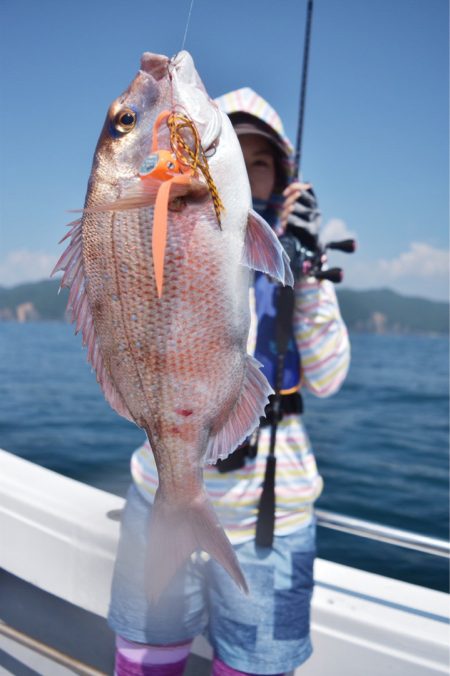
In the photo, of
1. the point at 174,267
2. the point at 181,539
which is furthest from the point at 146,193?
the point at 181,539

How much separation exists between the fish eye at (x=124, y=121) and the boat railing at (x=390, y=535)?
2101mm

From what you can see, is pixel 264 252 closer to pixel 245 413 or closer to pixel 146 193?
pixel 146 193

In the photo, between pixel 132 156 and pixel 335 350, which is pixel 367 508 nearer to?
pixel 335 350

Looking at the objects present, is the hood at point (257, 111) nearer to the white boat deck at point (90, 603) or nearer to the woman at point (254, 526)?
the woman at point (254, 526)

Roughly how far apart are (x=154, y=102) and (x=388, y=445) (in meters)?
10.5

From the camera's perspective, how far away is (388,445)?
10695mm

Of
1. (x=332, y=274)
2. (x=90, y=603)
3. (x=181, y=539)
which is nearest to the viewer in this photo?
(x=181, y=539)

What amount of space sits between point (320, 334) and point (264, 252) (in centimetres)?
99

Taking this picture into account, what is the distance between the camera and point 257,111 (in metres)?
2.06

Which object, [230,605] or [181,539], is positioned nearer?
[181,539]

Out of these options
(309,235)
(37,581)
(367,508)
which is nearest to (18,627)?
(37,581)

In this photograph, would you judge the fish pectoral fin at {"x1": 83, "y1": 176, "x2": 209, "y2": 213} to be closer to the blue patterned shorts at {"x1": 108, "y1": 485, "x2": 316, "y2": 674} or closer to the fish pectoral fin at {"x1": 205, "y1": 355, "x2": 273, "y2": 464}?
the fish pectoral fin at {"x1": 205, "y1": 355, "x2": 273, "y2": 464}

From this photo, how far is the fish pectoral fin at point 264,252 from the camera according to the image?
116cm

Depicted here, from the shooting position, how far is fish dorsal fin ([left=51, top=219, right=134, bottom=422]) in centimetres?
123
